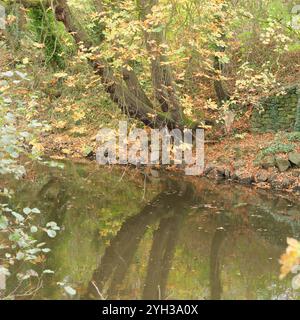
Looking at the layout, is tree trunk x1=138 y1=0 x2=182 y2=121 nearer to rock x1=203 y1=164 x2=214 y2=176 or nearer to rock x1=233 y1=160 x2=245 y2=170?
rock x1=203 y1=164 x2=214 y2=176

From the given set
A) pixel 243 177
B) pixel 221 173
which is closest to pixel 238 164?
pixel 221 173

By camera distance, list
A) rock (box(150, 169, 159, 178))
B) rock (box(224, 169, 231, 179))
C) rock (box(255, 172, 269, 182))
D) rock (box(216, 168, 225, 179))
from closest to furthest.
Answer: rock (box(255, 172, 269, 182)) < rock (box(224, 169, 231, 179)) < rock (box(216, 168, 225, 179)) < rock (box(150, 169, 159, 178))

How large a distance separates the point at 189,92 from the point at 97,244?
10562 millimetres

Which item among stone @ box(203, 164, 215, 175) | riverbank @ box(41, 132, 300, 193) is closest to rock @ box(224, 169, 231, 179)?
riverbank @ box(41, 132, 300, 193)

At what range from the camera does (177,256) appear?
8.52 m

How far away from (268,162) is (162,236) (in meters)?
5.35

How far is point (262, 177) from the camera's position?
1352 centimetres

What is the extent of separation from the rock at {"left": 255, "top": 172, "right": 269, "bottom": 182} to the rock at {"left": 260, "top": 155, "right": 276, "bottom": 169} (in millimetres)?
243

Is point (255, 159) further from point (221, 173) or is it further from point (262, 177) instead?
point (221, 173)

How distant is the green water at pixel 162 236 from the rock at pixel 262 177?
0.60m

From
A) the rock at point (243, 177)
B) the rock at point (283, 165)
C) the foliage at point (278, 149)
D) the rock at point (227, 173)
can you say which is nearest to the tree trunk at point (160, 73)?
the rock at point (227, 173)

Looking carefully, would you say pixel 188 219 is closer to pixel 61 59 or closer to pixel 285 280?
pixel 285 280

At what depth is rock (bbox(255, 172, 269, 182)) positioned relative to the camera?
1347 cm
